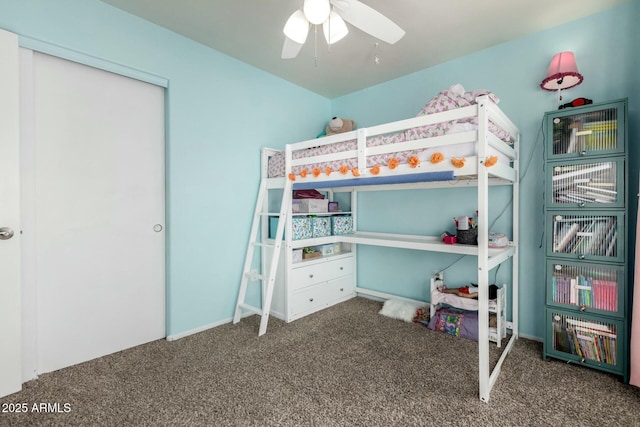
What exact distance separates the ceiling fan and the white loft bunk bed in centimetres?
59

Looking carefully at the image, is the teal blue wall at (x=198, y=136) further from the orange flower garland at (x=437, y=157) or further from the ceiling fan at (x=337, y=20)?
the orange flower garland at (x=437, y=157)

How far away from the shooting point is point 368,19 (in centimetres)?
165

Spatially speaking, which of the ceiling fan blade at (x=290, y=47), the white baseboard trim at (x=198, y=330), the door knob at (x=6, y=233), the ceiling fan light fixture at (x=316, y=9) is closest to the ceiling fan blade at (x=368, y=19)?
the ceiling fan light fixture at (x=316, y=9)

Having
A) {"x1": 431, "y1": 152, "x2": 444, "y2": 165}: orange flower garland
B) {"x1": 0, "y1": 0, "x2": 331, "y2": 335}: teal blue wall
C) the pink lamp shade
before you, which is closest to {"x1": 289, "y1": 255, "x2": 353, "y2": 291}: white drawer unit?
{"x1": 0, "y1": 0, "x2": 331, "y2": 335}: teal blue wall

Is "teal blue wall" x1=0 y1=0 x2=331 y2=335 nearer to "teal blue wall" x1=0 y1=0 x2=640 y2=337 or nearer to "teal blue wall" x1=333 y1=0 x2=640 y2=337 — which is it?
"teal blue wall" x1=0 y1=0 x2=640 y2=337

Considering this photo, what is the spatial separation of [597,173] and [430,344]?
1.62 m

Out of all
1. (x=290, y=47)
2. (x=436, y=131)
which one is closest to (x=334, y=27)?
(x=290, y=47)

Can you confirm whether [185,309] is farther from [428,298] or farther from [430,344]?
[428,298]

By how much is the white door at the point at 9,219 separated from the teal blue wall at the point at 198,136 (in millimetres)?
337

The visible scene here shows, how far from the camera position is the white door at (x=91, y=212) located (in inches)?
77.2

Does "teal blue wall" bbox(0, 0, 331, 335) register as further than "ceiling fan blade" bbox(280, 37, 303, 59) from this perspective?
Yes

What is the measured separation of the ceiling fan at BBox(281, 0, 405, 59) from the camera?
4.89 ft

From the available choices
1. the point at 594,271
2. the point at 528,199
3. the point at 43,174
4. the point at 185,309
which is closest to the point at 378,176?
the point at 528,199

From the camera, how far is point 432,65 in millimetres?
2992
